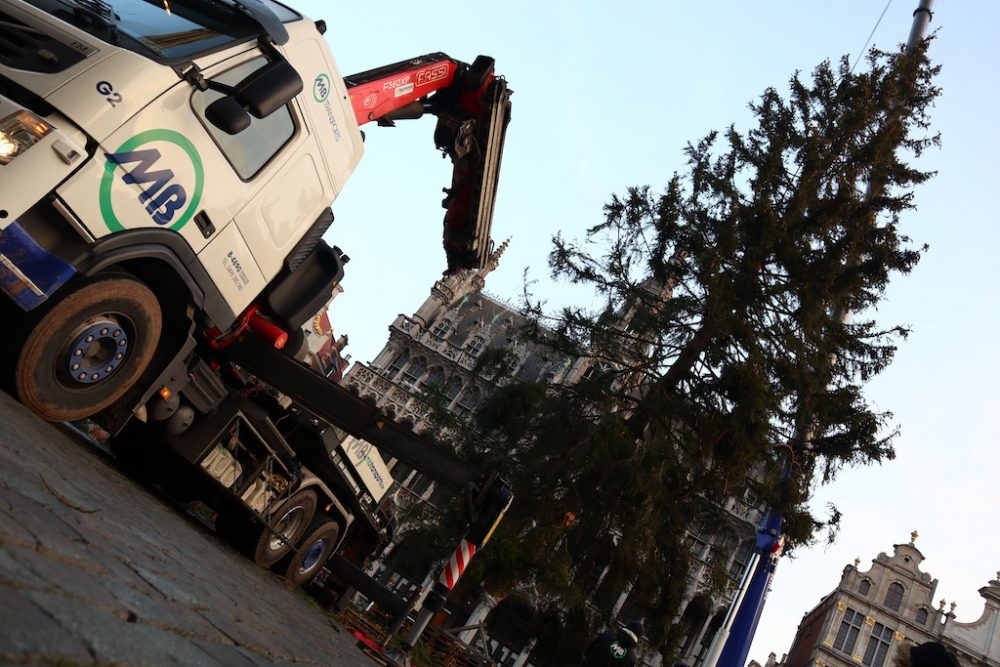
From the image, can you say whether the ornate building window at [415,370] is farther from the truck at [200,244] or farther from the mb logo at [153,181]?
the mb logo at [153,181]

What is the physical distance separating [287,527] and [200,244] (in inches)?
170

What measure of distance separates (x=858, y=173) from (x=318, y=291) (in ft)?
47.1

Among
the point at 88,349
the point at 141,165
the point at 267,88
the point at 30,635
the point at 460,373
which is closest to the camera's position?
the point at 30,635

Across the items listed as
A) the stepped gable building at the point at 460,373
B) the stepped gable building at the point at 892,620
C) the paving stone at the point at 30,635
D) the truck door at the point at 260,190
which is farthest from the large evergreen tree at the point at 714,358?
the stepped gable building at the point at 892,620

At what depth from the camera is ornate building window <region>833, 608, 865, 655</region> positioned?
4425 centimetres

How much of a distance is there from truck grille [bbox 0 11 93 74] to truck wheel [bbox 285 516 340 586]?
6.26 metres

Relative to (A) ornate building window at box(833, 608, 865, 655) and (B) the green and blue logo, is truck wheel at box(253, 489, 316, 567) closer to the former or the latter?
(B) the green and blue logo

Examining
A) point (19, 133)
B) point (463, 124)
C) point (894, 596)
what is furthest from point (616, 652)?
point (894, 596)

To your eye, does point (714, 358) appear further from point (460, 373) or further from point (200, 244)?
point (460, 373)

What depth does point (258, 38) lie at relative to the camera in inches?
277

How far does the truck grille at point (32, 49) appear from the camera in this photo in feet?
17.8

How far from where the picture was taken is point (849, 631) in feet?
147

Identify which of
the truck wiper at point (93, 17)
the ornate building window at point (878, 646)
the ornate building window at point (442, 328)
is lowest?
the truck wiper at point (93, 17)

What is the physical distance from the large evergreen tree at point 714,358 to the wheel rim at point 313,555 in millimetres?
4915
